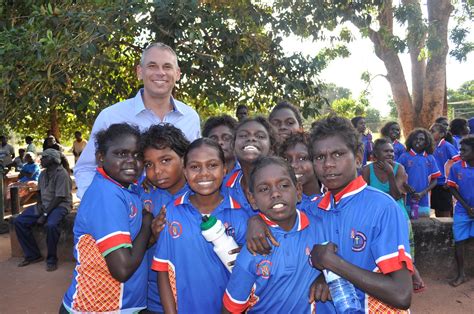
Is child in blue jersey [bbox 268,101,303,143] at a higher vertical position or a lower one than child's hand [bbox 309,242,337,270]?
higher

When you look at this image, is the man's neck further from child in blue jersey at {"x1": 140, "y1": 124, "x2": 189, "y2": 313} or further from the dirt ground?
the dirt ground

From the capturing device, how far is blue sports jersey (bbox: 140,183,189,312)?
2227mm

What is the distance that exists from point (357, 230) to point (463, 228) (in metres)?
3.25

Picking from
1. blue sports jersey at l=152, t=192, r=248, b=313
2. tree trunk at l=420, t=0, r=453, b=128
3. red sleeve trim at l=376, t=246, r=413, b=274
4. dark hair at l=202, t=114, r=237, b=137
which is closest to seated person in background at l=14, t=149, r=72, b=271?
dark hair at l=202, t=114, r=237, b=137

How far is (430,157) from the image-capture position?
18.2 ft

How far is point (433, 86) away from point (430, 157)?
4166 mm

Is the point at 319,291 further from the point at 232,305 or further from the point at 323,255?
the point at 232,305

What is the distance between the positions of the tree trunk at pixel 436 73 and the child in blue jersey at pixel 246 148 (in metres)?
6.86

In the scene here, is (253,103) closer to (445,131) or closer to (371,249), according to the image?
(445,131)

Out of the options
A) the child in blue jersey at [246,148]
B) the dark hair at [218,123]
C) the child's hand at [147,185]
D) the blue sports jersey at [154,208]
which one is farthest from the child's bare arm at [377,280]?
the dark hair at [218,123]

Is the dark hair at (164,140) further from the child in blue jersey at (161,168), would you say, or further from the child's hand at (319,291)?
the child's hand at (319,291)

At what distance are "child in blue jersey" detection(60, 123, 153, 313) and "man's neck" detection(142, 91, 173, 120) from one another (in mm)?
678

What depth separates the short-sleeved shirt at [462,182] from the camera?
4.57 meters

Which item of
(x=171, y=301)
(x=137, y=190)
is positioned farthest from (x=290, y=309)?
(x=137, y=190)
